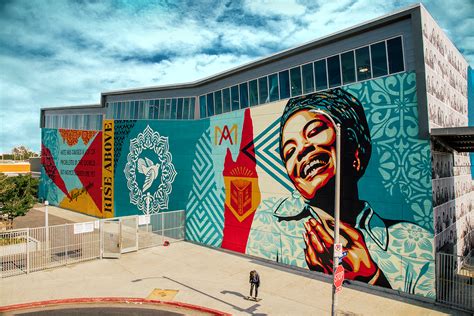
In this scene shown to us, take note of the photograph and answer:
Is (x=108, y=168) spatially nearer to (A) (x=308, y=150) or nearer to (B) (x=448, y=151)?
(A) (x=308, y=150)

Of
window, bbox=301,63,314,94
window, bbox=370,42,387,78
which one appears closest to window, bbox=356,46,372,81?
window, bbox=370,42,387,78

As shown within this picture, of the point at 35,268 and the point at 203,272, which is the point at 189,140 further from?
the point at 35,268

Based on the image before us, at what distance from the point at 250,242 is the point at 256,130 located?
25.8 ft

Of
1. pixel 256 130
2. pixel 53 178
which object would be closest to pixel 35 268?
pixel 256 130

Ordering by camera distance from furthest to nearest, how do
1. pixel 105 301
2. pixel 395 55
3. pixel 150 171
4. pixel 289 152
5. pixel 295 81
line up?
pixel 150 171, pixel 295 81, pixel 289 152, pixel 395 55, pixel 105 301

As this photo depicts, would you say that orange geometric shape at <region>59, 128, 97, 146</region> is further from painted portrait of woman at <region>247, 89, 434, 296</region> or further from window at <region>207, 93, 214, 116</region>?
painted portrait of woman at <region>247, 89, 434, 296</region>

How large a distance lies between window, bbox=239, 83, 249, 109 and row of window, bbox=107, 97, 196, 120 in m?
6.20

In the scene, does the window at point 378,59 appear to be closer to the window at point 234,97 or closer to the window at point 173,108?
the window at point 234,97

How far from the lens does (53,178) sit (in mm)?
48219

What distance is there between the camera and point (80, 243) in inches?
920

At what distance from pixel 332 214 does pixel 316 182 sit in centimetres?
205

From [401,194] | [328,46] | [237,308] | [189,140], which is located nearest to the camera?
[237,308]

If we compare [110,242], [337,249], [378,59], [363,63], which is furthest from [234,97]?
[337,249]

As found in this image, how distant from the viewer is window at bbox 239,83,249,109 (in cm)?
2425
